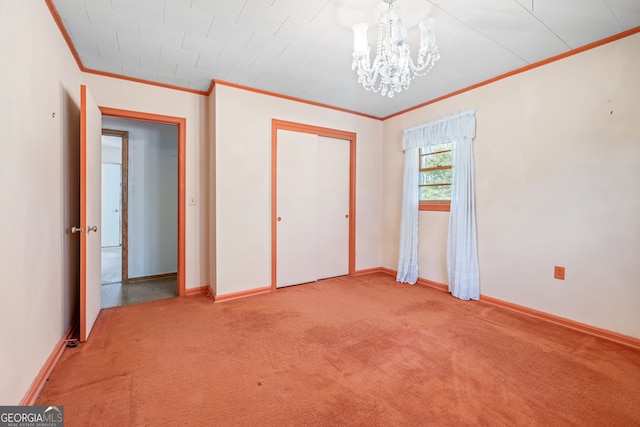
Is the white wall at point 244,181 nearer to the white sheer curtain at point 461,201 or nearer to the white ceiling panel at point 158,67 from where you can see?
the white ceiling panel at point 158,67

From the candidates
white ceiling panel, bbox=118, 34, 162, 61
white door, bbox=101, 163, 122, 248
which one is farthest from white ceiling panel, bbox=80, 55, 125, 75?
white door, bbox=101, 163, 122, 248

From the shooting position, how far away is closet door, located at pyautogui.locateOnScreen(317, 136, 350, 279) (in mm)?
3863

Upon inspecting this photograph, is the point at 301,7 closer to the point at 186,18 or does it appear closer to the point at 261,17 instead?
the point at 261,17

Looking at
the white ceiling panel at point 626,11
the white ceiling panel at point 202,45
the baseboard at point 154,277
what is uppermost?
the white ceiling panel at point 202,45

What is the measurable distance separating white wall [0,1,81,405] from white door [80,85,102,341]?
13 cm

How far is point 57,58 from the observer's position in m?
2.00

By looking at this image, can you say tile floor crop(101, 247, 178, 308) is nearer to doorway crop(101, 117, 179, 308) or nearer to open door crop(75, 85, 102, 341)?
doorway crop(101, 117, 179, 308)

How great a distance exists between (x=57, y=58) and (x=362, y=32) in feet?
7.32

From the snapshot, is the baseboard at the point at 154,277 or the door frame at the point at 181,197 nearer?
the door frame at the point at 181,197

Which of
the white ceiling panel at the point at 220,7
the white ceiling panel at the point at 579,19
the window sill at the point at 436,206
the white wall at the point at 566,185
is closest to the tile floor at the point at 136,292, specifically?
the white ceiling panel at the point at 220,7

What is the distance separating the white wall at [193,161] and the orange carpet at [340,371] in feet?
2.17

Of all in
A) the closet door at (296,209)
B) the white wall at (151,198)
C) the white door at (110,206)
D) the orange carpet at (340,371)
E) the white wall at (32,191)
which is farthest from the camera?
the white door at (110,206)

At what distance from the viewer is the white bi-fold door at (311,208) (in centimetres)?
349

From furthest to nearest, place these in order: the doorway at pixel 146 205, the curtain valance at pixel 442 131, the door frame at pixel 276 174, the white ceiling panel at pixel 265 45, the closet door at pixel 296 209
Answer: the doorway at pixel 146 205 < the closet door at pixel 296 209 < the door frame at pixel 276 174 < the curtain valance at pixel 442 131 < the white ceiling panel at pixel 265 45
